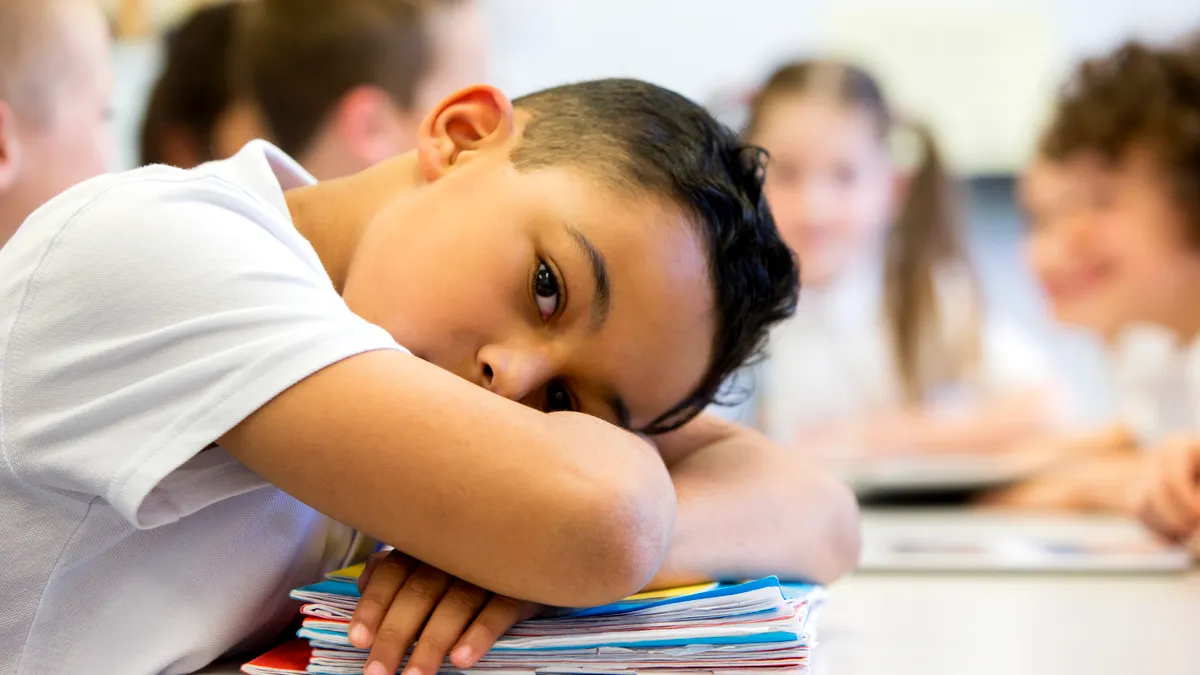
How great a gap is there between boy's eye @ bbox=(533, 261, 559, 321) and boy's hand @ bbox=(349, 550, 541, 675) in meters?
0.18

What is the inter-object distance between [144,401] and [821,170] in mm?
2357

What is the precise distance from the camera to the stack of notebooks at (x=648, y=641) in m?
0.57

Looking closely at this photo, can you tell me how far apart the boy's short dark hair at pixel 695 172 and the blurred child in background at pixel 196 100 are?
1.33m

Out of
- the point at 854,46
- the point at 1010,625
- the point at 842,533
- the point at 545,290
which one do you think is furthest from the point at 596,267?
the point at 854,46

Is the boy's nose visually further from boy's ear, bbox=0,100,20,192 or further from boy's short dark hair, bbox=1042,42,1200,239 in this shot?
boy's short dark hair, bbox=1042,42,1200,239

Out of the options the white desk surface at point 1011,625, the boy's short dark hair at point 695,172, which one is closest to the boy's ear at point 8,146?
the boy's short dark hair at point 695,172

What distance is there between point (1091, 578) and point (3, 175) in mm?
1235

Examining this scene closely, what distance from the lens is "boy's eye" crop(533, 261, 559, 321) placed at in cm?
69

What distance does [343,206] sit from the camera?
31.4 inches

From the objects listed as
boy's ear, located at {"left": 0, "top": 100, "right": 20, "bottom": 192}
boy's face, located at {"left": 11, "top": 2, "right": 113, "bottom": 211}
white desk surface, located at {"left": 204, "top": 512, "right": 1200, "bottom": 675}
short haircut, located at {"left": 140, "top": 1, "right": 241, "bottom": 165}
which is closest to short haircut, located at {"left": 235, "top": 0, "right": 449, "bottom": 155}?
short haircut, located at {"left": 140, "top": 1, "right": 241, "bottom": 165}

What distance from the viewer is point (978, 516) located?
70.7 inches

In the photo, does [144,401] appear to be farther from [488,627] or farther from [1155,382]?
[1155,382]

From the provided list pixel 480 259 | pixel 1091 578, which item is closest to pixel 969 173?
pixel 1091 578

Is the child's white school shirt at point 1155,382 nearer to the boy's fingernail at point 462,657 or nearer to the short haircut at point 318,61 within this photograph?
the short haircut at point 318,61
